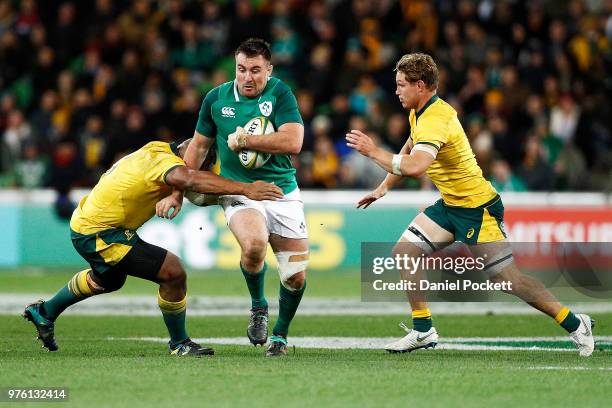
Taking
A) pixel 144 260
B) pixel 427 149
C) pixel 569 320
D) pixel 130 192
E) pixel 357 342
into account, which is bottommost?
pixel 357 342

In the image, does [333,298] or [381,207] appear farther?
Answer: [381,207]

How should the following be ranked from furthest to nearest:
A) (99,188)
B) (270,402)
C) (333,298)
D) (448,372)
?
(333,298), (99,188), (448,372), (270,402)

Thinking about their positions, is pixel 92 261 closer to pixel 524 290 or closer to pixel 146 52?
pixel 524 290

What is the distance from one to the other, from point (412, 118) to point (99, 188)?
2.58 meters

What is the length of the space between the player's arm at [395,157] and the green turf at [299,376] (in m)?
1.44

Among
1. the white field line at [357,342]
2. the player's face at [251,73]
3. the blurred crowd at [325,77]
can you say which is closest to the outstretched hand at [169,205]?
the player's face at [251,73]

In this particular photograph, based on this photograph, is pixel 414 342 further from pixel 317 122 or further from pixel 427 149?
pixel 317 122

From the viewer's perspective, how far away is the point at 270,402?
23.4 ft

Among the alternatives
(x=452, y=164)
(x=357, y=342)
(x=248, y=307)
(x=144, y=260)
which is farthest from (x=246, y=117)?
(x=248, y=307)

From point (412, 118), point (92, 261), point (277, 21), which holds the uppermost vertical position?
point (277, 21)

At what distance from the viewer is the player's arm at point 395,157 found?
9.36 metres

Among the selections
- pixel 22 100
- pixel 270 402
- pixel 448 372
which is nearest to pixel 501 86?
pixel 22 100

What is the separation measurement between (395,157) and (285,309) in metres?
1.57

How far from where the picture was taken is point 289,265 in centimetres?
1007
